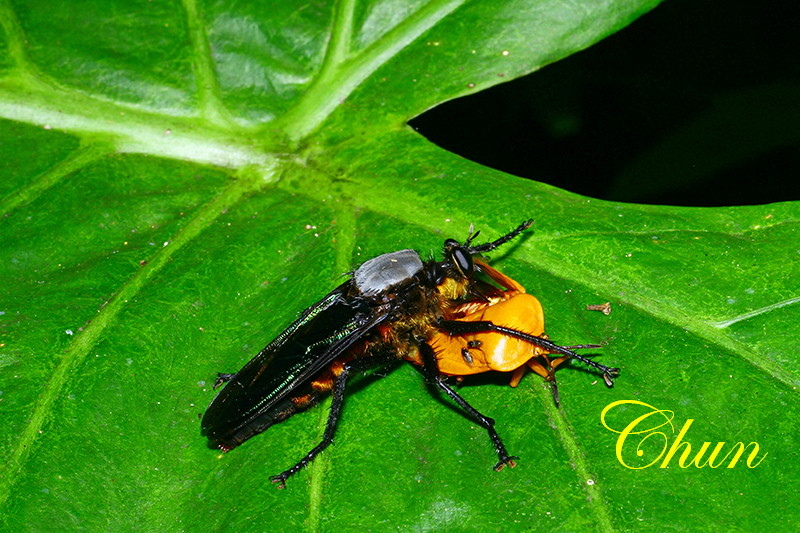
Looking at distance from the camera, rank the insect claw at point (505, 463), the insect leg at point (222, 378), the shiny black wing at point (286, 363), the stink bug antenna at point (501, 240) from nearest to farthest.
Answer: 1. the insect claw at point (505, 463)
2. the shiny black wing at point (286, 363)
3. the insect leg at point (222, 378)
4. the stink bug antenna at point (501, 240)

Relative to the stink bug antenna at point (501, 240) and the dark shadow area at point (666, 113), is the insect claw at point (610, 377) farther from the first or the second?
the dark shadow area at point (666, 113)

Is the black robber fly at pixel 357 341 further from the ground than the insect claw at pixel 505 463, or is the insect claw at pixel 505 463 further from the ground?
the black robber fly at pixel 357 341

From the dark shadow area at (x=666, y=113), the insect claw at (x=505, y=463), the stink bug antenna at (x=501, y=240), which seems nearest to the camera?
the insect claw at (x=505, y=463)

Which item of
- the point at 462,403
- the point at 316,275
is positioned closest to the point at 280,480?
the point at 462,403

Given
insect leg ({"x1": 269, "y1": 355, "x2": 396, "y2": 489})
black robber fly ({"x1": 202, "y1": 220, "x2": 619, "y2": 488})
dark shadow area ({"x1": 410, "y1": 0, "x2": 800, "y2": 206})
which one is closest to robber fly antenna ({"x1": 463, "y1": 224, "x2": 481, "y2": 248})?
black robber fly ({"x1": 202, "y1": 220, "x2": 619, "y2": 488})

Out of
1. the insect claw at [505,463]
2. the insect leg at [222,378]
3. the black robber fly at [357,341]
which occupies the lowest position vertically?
the insect claw at [505,463]

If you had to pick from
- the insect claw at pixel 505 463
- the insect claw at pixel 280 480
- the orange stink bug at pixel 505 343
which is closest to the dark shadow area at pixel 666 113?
the orange stink bug at pixel 505 343

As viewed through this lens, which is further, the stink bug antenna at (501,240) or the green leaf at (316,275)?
the stink bug antenna at (501,240)
